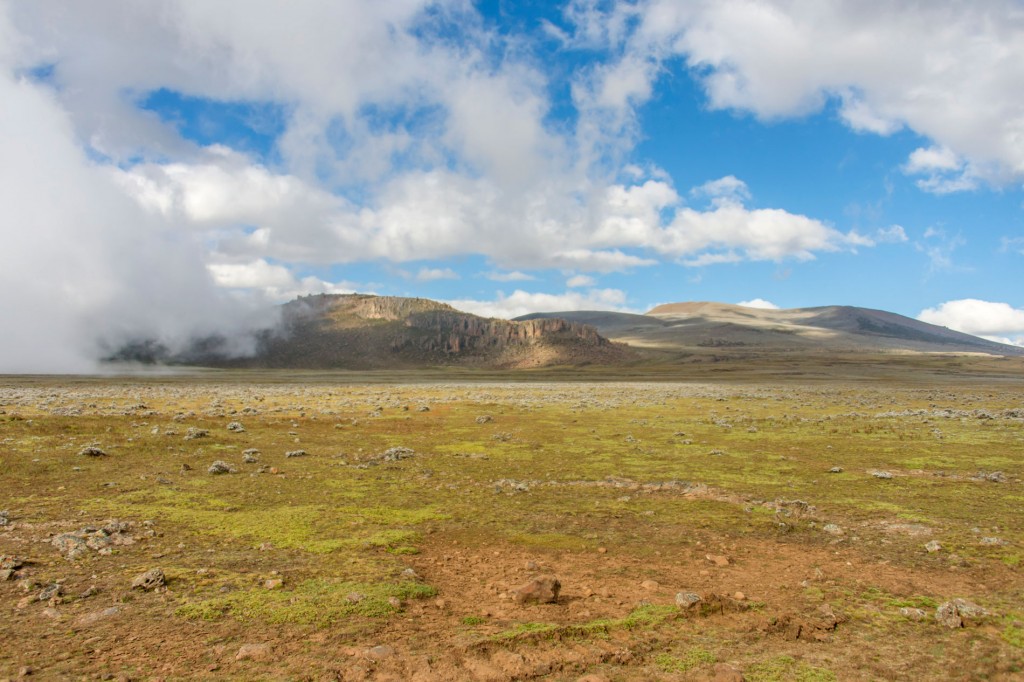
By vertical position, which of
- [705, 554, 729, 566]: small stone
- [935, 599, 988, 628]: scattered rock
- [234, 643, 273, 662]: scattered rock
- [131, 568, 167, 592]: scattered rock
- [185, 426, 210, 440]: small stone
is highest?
[185, 426, 210, 440]: small stone

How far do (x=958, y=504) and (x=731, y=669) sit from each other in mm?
11459

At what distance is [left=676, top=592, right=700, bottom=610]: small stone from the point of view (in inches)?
315

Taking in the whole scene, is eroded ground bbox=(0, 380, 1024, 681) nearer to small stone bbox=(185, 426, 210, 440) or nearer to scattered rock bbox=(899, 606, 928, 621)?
scattered rock bbox=(899, 606, 928, 621)

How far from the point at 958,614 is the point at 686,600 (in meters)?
3.69

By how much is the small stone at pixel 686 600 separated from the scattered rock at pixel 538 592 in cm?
176

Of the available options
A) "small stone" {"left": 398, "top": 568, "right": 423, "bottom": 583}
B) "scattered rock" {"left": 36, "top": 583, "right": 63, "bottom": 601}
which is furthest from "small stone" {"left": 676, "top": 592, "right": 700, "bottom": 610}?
"scattered rock" {"left": 36, "top": 583, "right": 63, "bottom": 601}

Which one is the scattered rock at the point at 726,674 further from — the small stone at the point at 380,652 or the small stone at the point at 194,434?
the small stone at the point at 194,434

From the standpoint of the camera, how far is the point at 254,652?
6.42 metres

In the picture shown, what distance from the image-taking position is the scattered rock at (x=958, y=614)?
7574mm

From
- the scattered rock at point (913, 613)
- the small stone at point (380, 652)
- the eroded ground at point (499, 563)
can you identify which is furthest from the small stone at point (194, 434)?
the scattered rock at point (913, 613)

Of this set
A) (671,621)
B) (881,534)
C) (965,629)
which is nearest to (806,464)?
(881,534)

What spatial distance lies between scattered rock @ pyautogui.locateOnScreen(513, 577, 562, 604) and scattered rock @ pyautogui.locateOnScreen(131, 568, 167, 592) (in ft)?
17.2

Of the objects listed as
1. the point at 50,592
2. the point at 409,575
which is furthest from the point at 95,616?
the point at 409,575

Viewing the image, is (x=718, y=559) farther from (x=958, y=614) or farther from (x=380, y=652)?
(x=380, y=652)
